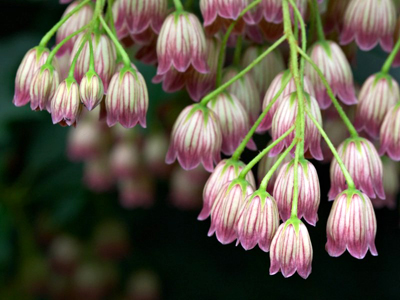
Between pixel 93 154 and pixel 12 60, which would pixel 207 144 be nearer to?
pixel 93 154

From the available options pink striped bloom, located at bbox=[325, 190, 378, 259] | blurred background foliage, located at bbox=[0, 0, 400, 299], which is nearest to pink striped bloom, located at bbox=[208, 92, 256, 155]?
pink striped bloom, located at bbox=[325, 190, 378, 259]

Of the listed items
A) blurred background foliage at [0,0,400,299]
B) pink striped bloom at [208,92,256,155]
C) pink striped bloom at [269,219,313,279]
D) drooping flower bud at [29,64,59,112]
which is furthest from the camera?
blurred background foliage at [0,0,400,299]

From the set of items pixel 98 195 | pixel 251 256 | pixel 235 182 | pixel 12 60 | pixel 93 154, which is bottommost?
pixel 251 256

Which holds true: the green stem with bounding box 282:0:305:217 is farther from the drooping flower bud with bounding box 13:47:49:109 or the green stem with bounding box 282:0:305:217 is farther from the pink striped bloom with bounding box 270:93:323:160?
the drooping flower bud with bounding box 13:47:49:109

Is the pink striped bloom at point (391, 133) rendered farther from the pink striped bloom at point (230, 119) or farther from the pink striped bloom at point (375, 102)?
the pink striped bloom at point (230, 119)

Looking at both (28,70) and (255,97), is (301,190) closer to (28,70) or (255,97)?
(255,97)

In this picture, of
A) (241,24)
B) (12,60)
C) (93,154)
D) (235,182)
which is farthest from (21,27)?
(235,182)

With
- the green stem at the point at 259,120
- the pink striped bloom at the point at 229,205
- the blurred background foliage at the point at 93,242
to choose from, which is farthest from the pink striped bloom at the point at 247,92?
the blurred background foliage at the point at 93,242
